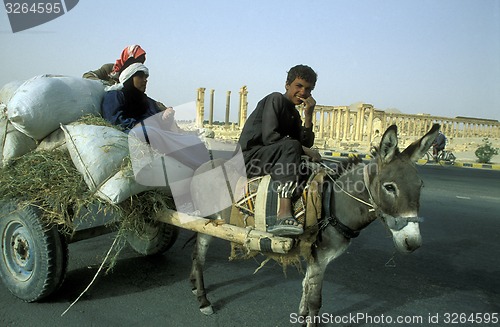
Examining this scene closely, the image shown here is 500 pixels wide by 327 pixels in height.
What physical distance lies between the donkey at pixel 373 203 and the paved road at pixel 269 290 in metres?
0.40

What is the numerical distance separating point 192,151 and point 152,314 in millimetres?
1493

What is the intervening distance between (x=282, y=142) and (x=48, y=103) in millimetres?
2130

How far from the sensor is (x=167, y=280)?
418 centimetres

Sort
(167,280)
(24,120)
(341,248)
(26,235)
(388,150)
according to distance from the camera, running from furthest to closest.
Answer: (167,280)
(26,235)
(24,120)
(341,248)
(388,150)

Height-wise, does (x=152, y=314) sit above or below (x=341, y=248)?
below

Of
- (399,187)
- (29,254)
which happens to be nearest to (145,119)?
(29,254)

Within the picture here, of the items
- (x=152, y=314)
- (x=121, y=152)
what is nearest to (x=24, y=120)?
(x=121, y=152)

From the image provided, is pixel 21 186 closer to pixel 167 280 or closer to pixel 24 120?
pixel 24 120

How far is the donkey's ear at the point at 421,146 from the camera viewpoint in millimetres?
2535

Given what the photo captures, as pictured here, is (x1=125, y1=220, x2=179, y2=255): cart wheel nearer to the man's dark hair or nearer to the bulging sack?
the bulging sack

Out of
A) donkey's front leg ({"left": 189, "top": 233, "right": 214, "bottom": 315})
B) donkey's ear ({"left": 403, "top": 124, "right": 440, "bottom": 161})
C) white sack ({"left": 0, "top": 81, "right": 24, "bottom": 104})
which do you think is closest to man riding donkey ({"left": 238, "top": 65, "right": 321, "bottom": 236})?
donkey's ear ({"left": 403, "top": 124, "right": 440, "bottom": 161})

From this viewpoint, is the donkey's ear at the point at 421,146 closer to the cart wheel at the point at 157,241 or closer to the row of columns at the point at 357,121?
the cart wheel at the point at 157,241

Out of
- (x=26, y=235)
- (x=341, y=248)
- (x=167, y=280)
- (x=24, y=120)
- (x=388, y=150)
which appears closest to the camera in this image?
(x=388, y=150)
